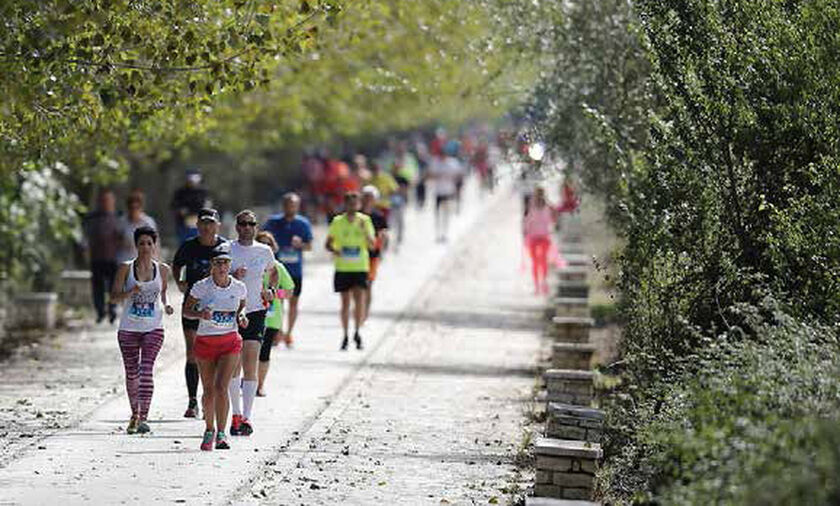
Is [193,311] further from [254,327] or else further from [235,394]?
[254,327]

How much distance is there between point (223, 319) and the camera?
13289 mm

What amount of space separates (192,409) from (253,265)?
1377 mm

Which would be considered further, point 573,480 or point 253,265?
point 253,265

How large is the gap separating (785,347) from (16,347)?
484 inches

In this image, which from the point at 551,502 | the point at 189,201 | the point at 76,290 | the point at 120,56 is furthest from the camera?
the point at 189,201

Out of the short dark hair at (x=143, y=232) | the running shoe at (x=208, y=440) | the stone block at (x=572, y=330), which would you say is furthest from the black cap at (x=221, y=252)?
the stone block at (x=572, y=330)

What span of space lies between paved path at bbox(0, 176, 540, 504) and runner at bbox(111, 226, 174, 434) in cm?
33

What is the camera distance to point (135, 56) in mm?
14773

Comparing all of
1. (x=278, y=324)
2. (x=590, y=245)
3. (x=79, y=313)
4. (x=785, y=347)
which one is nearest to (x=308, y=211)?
(x=590, y=245)

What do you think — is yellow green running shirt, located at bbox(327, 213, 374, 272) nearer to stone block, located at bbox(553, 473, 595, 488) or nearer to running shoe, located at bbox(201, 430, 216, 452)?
running shoe, located at bbox(201, 430, 216, 452)

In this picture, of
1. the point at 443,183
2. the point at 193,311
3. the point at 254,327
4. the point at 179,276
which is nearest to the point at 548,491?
the point at 193,311

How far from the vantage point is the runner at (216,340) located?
1325 centimetres

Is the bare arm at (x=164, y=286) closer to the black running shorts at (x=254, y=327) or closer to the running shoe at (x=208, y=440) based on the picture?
the black running shorts at (x=254, y=327)

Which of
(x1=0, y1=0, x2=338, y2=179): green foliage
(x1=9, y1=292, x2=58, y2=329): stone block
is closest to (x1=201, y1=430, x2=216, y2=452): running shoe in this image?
(x1=0, y1=0, x2=338, y2=179): green foliage
